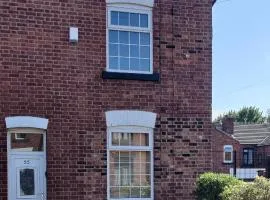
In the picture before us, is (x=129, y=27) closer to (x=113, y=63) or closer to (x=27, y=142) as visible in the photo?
(x=113, y=63)

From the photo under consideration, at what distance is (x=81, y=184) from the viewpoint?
12117mm

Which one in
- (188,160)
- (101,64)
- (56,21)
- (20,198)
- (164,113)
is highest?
(56,21)

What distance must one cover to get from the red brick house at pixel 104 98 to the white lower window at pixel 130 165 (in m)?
0.02

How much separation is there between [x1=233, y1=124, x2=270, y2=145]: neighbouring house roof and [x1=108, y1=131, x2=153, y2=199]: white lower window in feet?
113

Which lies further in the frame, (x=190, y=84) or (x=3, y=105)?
(x=190, y=84)

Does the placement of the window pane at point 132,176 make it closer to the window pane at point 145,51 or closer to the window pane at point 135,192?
the window pane at point 135,192

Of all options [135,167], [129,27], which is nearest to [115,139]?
[135,167]

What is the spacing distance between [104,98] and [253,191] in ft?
13.4

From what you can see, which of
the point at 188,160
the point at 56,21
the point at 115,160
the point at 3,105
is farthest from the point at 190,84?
the point at 3,105

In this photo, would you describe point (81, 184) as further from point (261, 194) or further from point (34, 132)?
point (261, 194)

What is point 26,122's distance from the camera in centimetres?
1165

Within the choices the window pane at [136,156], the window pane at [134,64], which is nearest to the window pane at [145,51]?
the window pane at [134,64]

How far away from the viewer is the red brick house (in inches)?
466

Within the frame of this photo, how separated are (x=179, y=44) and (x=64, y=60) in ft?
9.71
